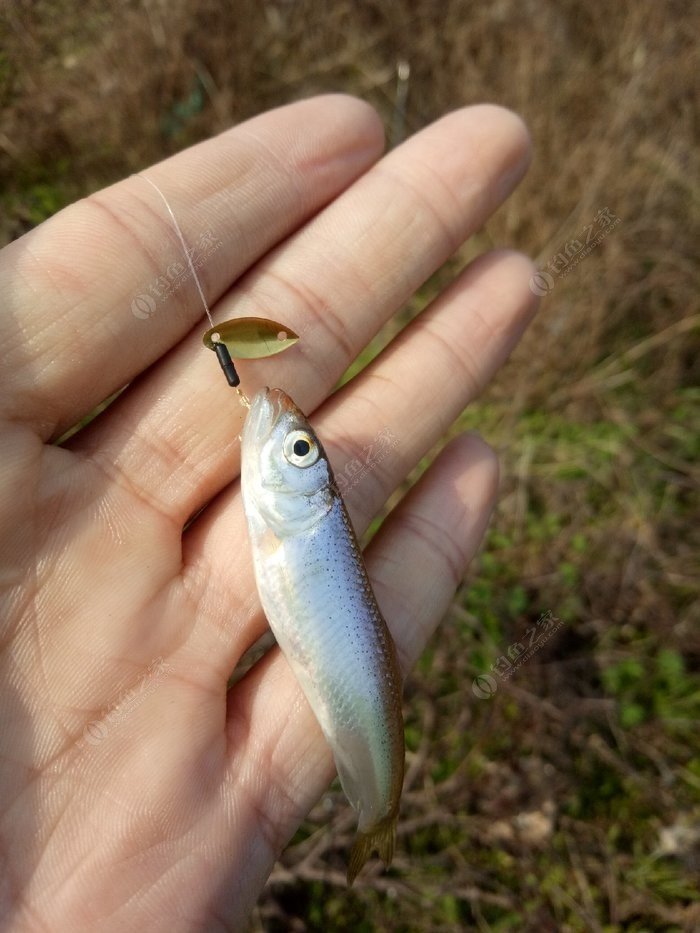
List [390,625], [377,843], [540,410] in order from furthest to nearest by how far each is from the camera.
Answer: [540,410]
[390,625]
[377,843]

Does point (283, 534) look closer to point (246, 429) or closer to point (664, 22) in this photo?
point (246, 429)

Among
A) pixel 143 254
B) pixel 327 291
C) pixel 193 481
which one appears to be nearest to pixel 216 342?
pixel 143 254

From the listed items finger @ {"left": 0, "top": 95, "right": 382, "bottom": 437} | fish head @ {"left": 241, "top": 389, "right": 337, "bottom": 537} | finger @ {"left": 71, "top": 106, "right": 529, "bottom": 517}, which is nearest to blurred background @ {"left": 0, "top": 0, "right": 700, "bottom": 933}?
finger @ {"left": 71, "top": 106, "right": 529, "bottom": 517}

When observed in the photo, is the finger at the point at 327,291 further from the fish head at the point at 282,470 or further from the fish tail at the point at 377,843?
the fish tail at the point at 377,843

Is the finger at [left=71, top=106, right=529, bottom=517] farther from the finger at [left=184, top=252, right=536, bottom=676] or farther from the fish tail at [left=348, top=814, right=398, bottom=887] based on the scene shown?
the fish tail at [left=348, top=814, right=398, bottom=887]

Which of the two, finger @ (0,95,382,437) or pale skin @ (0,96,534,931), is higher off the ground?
finger @ (0,95,382,437)

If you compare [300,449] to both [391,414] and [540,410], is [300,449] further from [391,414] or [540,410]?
[540,410]
